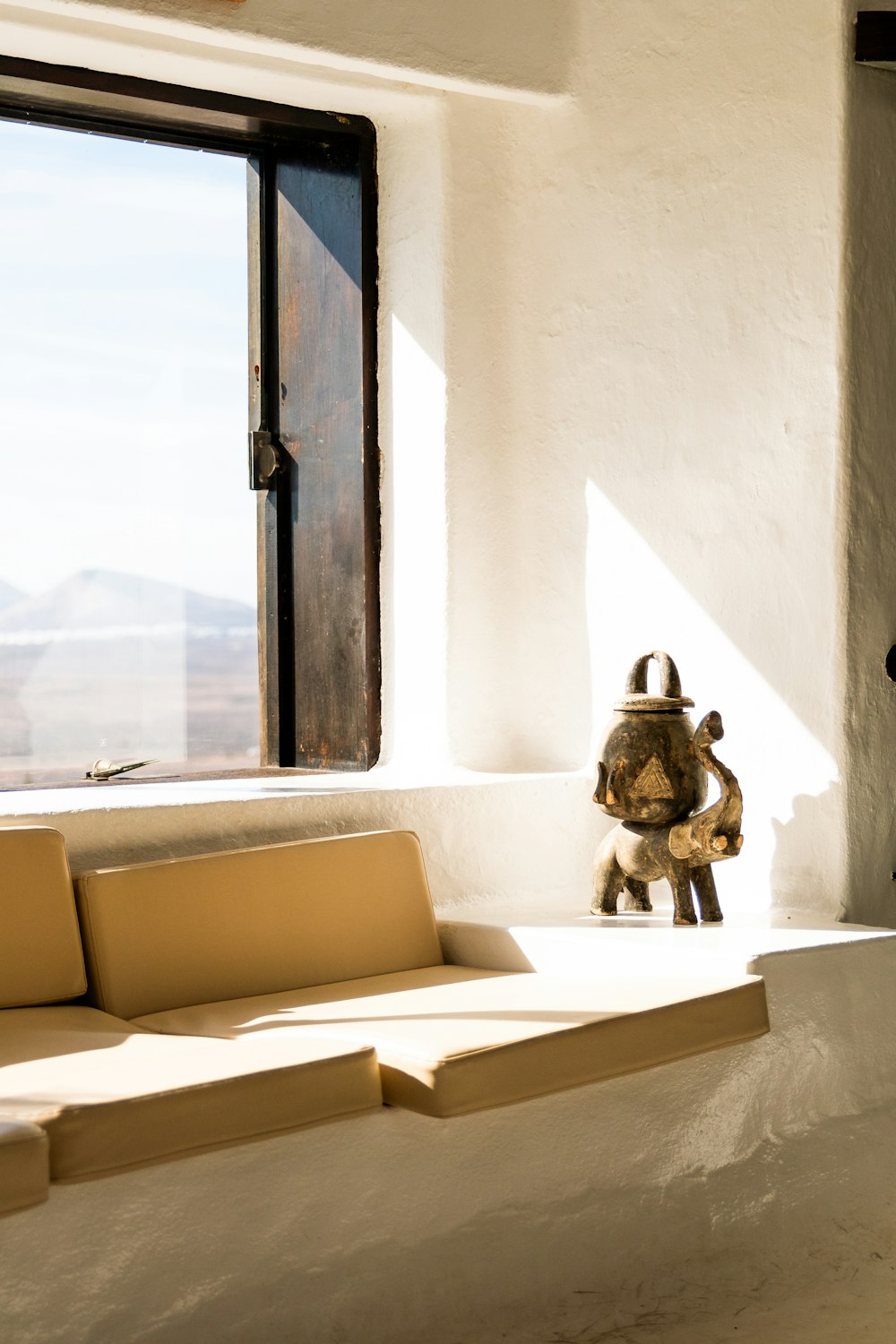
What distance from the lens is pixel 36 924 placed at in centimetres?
250

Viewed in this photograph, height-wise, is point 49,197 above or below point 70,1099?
above

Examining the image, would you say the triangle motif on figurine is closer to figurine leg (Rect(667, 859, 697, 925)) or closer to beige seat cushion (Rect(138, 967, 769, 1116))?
figurine leg (Rect(667, 859, 697, 925))

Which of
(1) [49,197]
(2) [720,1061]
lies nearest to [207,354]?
(1) [49,197]

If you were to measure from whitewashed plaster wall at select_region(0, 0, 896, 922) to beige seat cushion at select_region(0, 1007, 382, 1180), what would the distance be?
746mm

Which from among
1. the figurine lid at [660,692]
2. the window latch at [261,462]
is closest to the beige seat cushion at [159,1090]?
the figurine lid at [660,692]

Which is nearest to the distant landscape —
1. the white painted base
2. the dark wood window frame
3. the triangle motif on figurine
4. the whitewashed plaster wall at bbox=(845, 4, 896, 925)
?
the dark wood window frame

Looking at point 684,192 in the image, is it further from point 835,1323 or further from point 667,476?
point 835,1323

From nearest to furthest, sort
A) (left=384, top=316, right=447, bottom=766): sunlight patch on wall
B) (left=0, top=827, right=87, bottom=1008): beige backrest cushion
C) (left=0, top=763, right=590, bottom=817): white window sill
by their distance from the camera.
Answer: (left=0, top=827, right=87, bottom=1008): beige backrest cushion
(left=0, top=763, right=590, bottom=817): white window sill
(left=384, top=316, right=447, bottom=766): sunlight patch on wall

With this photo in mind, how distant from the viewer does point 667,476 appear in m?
3.37

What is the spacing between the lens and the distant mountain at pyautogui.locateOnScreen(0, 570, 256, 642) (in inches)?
133

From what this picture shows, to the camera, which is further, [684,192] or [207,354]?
[207,354]

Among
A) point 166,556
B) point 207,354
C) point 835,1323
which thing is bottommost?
point 835,1323

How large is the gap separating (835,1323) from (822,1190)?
0.38 m

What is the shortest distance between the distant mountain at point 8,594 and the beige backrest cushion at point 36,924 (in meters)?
0.95
